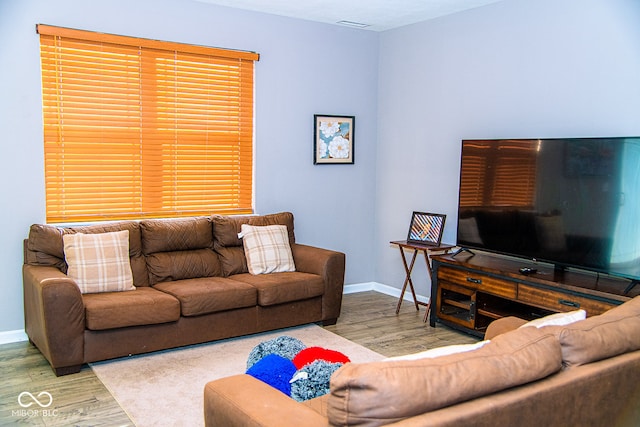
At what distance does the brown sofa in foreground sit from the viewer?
1.64 metres

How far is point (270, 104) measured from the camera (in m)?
5.48

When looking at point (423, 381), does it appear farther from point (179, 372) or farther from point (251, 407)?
point (179, 372)

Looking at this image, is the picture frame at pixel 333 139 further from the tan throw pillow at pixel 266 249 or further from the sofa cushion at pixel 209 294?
the sofa cushion at pixel 209 294

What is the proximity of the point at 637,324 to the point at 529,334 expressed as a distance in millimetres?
545

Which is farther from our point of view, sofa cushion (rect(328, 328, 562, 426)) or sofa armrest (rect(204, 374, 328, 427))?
sofa armrest (rect(204, 374, 328, 427))

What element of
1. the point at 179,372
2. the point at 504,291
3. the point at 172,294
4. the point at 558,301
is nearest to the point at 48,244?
the point at 172,294

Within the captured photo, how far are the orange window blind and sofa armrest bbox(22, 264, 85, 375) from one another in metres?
1.02

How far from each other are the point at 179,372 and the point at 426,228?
2.56 meters

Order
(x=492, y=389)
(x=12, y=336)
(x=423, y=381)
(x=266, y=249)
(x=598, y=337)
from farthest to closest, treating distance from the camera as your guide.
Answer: (x=266, y=249)
(x=12, y=336)
(x=598, y=337)
(x=492, y=389)
(x=423, y=381)

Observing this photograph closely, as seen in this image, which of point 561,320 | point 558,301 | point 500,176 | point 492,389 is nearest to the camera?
point 492,389

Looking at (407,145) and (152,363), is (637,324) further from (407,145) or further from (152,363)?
(407,145)

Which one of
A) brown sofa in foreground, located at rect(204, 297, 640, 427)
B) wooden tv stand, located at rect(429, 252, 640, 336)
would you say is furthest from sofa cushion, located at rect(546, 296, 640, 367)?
wooden tv stand, located at rect(429, 252, 640, 336)

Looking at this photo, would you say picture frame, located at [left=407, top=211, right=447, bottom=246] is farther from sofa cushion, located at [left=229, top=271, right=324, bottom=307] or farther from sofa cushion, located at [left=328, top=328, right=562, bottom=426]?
sofa cushion, located at [left=328, top=328, right=562, bottom=426]

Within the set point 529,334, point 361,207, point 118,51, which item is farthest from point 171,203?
point 529,334
